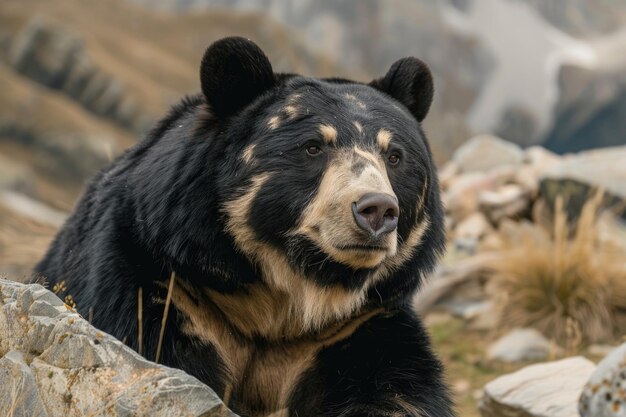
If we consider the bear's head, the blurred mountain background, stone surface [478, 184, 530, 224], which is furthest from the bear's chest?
the blurred mountain background

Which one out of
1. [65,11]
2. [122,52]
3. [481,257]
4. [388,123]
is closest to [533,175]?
[481,257]

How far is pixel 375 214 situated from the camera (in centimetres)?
327

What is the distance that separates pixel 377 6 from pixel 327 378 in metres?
29.7

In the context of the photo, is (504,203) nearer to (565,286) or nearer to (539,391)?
(565,286)

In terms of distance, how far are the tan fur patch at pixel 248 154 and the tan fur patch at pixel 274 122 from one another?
0.11 metres

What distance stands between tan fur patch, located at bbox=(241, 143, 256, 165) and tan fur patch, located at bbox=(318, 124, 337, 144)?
29 centimetres

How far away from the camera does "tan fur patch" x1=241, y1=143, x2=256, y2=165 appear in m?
3.78

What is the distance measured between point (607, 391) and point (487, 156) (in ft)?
36.3

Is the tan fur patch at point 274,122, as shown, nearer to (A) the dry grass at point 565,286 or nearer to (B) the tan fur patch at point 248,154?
(B) the tan fur patch at point 248,154

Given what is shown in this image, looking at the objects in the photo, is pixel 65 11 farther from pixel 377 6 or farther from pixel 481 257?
pixel 481 257

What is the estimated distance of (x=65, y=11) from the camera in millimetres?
35906

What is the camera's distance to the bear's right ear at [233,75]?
12.7 ft

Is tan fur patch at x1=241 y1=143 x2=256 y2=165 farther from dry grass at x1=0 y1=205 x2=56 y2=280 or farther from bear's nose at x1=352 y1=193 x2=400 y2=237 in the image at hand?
dry grass at x1=0 y1=205 x2=56 y2=280

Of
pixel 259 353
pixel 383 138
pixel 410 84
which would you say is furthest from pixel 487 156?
pixel 259 353
